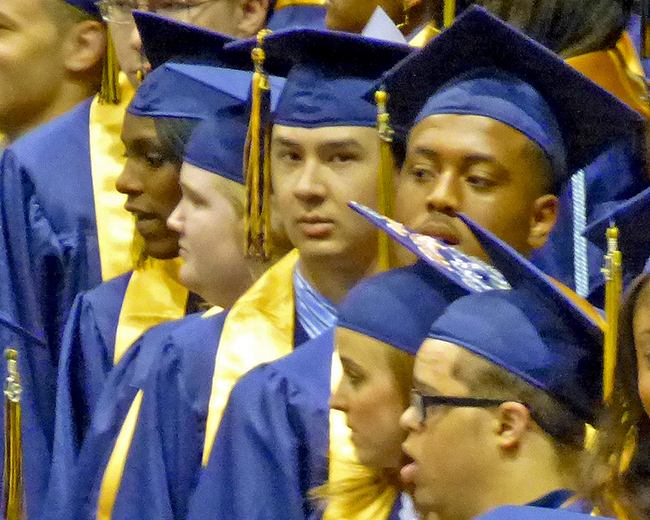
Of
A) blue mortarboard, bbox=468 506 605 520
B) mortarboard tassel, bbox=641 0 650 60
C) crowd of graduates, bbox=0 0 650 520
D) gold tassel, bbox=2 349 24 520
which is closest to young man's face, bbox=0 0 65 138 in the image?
crowd of graduates, bbox=0 0 650 520

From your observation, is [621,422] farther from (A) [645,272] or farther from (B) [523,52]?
(B) [523,52]

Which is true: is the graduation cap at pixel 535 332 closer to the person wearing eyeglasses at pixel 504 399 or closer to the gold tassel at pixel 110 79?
the person wearing eyeglasses at pixel 504 399

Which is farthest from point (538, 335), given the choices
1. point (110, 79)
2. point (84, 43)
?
point (84, 43)

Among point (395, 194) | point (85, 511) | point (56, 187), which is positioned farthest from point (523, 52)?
point (56, 187)

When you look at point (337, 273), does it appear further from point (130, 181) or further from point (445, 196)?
point (130, 181)

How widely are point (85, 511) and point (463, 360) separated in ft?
4.20

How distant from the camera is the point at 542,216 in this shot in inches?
91.6

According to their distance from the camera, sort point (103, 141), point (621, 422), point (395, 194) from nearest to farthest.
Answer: point (621, 422) < point (395, 194) < point (103, 141)

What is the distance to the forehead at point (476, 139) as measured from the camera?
2.29 meters

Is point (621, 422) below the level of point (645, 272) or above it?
below

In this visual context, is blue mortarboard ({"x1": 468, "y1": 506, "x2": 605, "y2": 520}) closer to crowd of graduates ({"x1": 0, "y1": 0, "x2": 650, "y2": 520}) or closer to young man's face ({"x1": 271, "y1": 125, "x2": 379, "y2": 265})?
crowd of graduates ({"x1": 0, "y1": 0, "x2": 650, "y2": 520})

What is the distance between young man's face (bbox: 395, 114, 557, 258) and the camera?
228 cm

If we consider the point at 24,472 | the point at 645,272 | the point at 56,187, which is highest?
the point at 645,272

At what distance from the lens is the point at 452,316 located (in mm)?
2045
